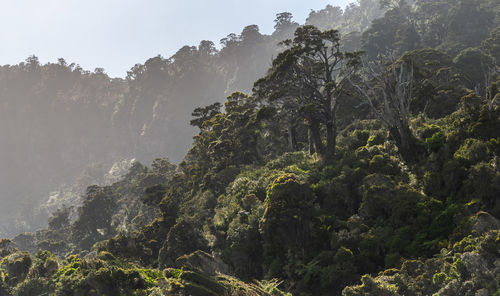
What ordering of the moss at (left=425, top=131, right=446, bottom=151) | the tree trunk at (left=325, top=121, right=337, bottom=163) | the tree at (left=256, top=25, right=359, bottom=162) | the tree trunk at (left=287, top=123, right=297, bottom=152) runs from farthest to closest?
the tree trunk at (left=287, top=123, right=297, bottom=152)
the tree at (left=256, top=25, right=359, bottom=162)
the tree trunk at (left=325, top=121, right=337, bottom=163)
the moss at (left=425, top=131, right=446, bottom=151)

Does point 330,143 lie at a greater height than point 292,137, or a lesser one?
lesser

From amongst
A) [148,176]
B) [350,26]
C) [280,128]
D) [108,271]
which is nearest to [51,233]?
[148,176]

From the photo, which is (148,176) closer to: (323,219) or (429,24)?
(323,219)

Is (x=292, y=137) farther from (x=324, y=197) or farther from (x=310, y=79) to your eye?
(x=324, y=197)

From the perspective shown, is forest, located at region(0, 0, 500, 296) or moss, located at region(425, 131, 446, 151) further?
moss, located at region(425, 131, 446, 151)

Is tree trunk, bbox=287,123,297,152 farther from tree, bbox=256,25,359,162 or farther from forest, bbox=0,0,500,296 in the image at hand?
tree, bbox=256,25,359,162

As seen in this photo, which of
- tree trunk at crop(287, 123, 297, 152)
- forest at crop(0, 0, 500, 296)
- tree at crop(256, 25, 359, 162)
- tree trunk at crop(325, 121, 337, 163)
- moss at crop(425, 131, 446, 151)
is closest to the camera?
forest at crop(0, 0, 500, 296)

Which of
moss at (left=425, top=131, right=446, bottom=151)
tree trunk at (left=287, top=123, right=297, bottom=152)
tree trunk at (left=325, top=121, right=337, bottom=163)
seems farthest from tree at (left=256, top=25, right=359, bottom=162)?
moss at (left=425, top=131, right=446, bottom=151)

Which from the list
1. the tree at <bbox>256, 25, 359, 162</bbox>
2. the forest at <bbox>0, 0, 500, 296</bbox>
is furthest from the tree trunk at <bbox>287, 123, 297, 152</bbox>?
the tree at <bbox>256, 25, 359, 162</bbox>

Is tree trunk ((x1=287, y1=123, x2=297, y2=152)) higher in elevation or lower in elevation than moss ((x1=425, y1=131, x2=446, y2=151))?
higher

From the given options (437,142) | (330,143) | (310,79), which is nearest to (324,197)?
(437,142)

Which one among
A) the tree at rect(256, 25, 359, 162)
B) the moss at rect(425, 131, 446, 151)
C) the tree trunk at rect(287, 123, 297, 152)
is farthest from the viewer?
the tree trunk at rect(287, 123, 297, 152)

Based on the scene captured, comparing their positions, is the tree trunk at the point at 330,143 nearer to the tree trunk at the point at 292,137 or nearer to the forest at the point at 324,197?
the forest at the point at 324,197

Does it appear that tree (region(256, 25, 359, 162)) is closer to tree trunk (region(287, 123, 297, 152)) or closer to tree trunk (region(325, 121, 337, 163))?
tree trunk (region(325, 121, 337, 163))
